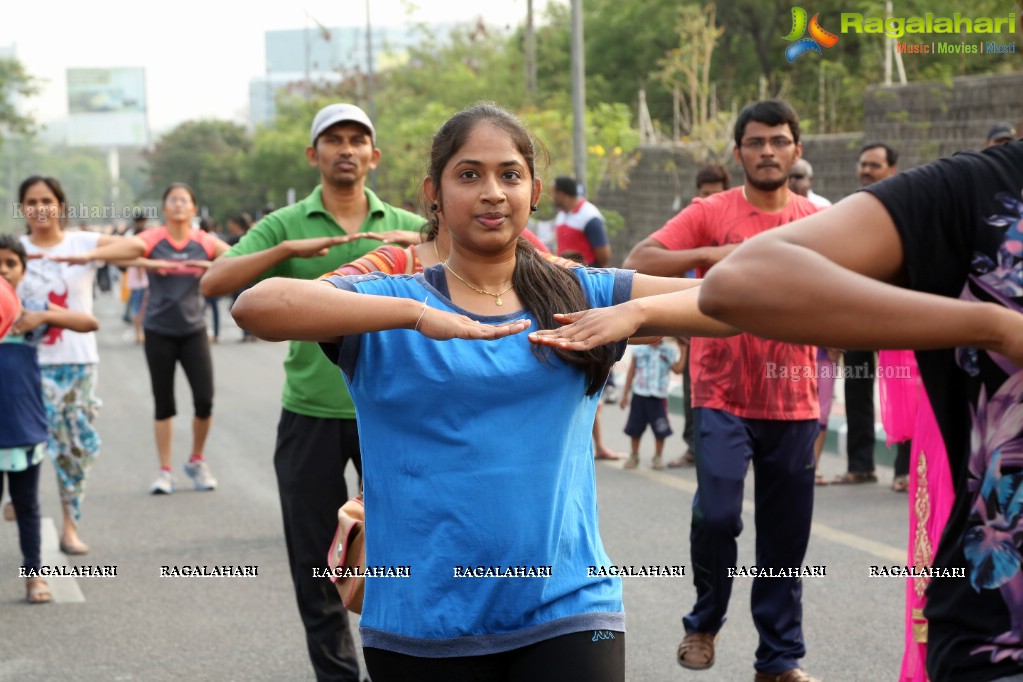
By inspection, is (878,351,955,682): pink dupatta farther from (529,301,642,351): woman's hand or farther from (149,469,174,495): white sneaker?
(149,469,174,495): white sneaker

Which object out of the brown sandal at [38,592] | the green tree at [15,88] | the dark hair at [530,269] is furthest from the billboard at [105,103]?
the dark hair at [530,269]

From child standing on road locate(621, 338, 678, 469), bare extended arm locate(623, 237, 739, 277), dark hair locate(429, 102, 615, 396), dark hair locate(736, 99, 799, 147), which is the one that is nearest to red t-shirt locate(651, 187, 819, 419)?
bare extended arm locate(623, 237, 739, 277)

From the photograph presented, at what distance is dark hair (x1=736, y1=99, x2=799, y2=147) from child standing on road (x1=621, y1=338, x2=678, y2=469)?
4.76 meters

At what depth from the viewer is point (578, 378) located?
315cm

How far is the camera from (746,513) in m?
8.88

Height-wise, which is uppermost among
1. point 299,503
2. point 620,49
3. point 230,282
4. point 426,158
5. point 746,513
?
point 620,49

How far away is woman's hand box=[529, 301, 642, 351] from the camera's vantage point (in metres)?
2.96

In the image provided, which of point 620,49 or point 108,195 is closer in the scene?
point 620,49

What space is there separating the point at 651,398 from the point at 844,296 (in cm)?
870

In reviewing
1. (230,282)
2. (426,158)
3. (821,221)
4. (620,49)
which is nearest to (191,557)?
(230,282)

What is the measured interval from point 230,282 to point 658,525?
3.90 meters

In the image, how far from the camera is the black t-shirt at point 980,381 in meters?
2.13

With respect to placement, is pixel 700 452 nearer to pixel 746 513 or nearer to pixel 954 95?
pixel 746 513

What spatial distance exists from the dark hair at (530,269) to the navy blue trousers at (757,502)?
2.39 meters
